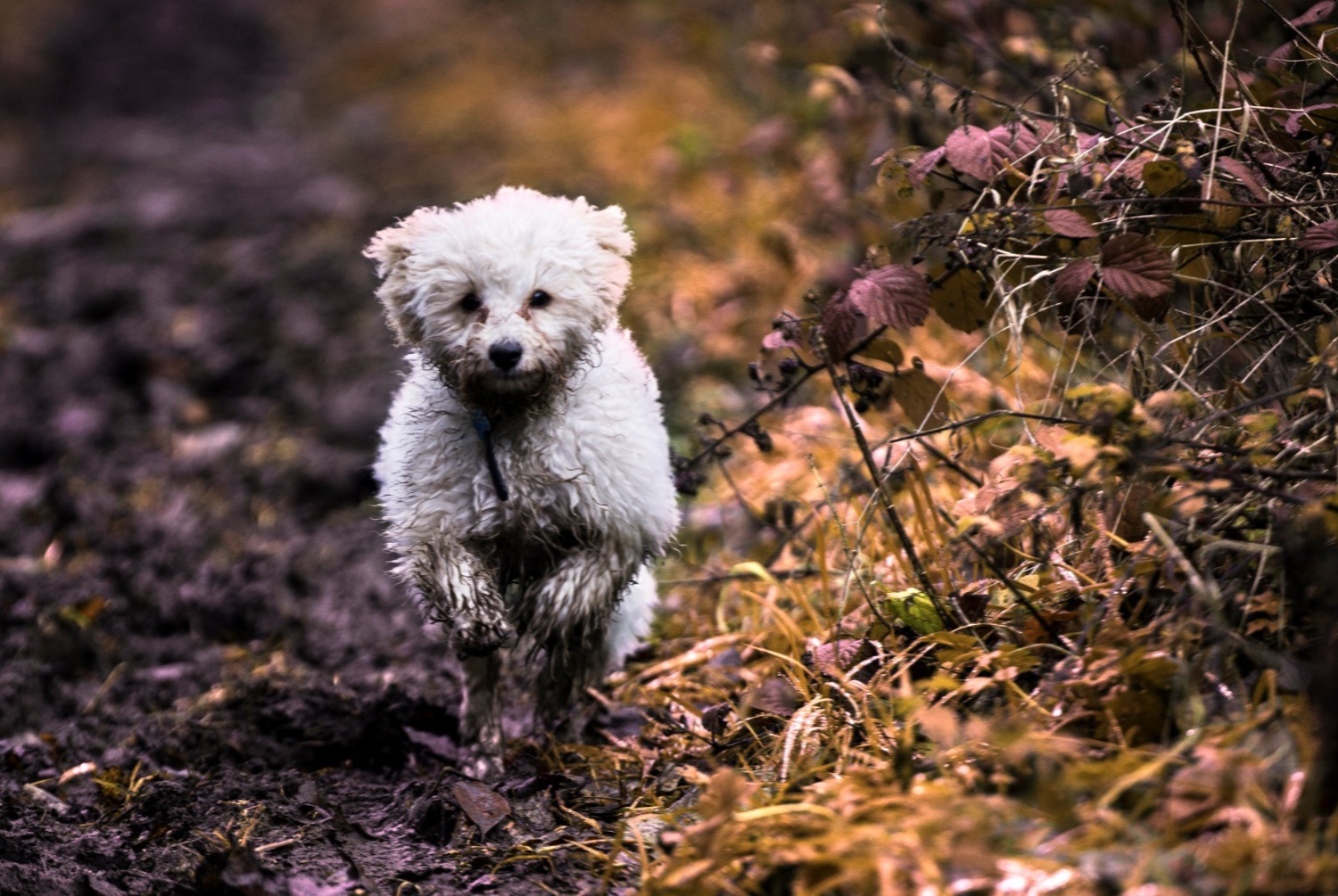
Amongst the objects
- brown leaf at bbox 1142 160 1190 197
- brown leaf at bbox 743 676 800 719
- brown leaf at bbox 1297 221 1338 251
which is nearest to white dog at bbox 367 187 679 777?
brown leaf at bbox 743 676 800 719

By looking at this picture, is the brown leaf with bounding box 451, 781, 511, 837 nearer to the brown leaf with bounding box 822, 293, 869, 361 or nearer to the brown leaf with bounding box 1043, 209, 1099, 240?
the brown leaf with bounding box 822, 293, 869, 361

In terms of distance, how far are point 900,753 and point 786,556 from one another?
6.12ft

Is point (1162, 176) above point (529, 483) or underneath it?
above

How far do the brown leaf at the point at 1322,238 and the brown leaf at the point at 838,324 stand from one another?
1.08 metres

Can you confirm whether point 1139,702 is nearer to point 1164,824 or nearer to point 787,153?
point 1164,824

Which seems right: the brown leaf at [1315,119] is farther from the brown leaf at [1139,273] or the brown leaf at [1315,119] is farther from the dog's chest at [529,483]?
the dog's chest at [529,483]

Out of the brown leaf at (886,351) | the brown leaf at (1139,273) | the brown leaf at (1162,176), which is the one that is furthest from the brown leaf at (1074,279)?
the brown leaf at (886,351)

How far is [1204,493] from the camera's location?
272 centimetres

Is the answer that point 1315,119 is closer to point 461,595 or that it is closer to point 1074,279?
point 1074,279

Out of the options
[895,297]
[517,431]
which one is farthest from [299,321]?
[895,297]

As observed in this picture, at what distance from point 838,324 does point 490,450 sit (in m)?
0.97

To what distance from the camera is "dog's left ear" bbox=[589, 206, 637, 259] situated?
10.2 feet

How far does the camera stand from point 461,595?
306cm

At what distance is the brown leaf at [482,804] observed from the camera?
9.86 ft
